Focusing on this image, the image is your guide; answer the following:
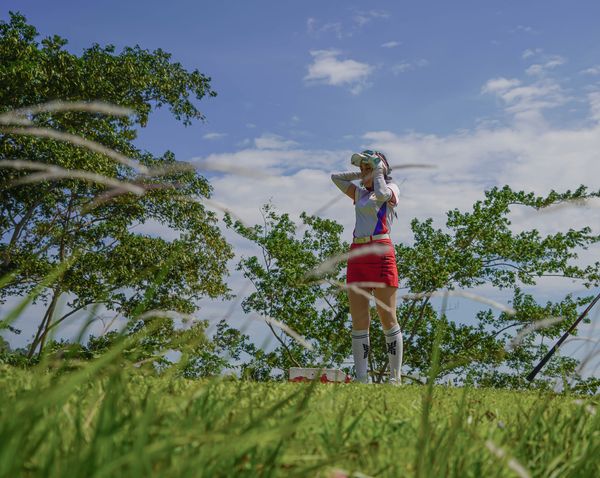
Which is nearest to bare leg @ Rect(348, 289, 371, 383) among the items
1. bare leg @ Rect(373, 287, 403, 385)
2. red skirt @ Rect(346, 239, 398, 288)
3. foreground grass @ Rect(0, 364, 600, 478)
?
bare leg @ Rect(373, 287, 403, 385)

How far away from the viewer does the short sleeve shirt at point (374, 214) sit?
7.55 metres

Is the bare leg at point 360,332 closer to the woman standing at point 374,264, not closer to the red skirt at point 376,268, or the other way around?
the woman standing at point 374,264

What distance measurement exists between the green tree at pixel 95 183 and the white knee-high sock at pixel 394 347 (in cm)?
783

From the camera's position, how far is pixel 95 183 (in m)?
15.9

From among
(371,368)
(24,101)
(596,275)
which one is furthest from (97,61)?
(596,275)

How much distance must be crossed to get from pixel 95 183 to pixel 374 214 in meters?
10.1

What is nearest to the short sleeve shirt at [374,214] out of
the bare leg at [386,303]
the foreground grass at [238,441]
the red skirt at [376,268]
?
the red skirt at [376,268]

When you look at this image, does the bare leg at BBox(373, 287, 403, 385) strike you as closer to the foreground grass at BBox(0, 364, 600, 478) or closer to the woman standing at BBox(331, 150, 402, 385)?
the woman standing at BBox(331, 150, 402, 385)

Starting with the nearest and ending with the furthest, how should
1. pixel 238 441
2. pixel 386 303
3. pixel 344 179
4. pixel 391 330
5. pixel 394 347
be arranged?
pixel 238 441 → pixel 386 303 → pixel 391 330 → pixel 394 347 → pixel 344 179

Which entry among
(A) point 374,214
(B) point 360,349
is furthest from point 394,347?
(A) point 374,214

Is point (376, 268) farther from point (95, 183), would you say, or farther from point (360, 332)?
point (95, 183)

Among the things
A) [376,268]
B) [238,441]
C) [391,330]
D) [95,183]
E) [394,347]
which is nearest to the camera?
[238,441]

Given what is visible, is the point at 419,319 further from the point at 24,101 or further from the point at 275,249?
the point at 24,101

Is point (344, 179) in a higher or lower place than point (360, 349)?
higher
